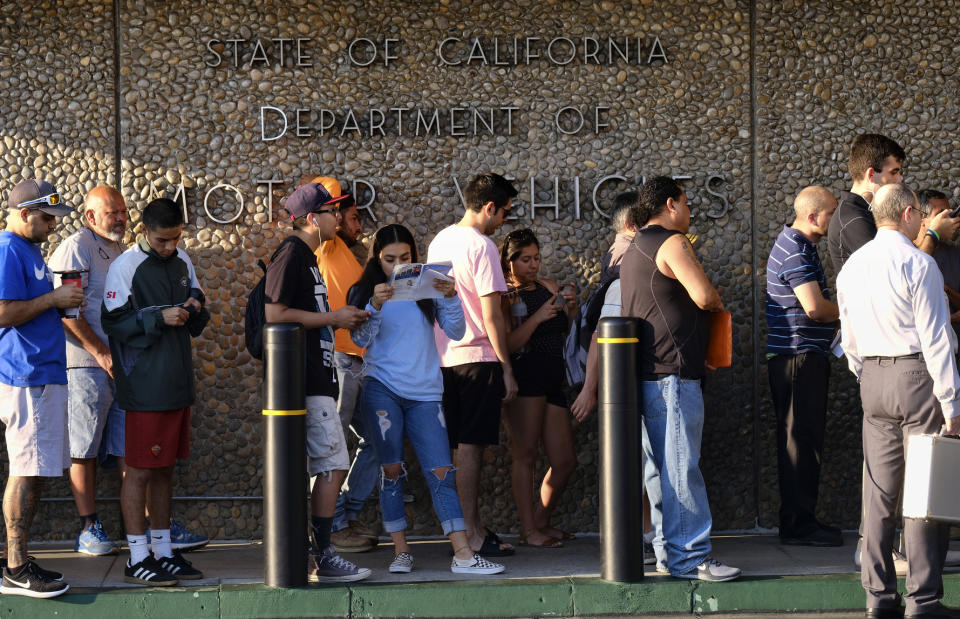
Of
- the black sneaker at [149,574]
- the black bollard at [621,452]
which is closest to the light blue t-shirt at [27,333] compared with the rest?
the black sneaker at [149,574]

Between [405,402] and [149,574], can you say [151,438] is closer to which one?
[149,574]

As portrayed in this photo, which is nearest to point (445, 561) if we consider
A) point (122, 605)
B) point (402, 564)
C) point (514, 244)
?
point (402, 564)

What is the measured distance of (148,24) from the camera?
6.75 meters

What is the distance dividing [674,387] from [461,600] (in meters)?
1.36

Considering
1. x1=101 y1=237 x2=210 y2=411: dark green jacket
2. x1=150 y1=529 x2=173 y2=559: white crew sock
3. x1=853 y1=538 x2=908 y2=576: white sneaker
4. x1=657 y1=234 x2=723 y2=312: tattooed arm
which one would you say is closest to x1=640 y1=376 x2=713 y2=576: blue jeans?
x1=657 y1=234 x2=723 y2=312: tattooed arm

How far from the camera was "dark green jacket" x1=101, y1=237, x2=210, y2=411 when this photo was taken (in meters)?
5.39

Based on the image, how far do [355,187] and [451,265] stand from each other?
4.71ft

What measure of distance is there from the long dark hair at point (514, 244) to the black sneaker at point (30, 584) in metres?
2.75

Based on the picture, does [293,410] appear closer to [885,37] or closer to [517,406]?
[517,406]

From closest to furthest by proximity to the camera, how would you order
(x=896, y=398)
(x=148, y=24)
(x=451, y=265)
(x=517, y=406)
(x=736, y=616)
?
(x=896, y=398)
(x=736, y=616)
(x=451, y=265)
(x=517, y=406)
(x=148, y=24)

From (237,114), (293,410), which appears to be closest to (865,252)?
(293,410)

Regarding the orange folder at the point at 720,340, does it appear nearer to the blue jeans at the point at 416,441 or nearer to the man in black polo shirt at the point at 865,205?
the man in black polo shirt at the point at 865,205

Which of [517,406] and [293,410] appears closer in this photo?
[293,410]

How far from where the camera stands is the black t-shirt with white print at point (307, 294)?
531 centimetres
